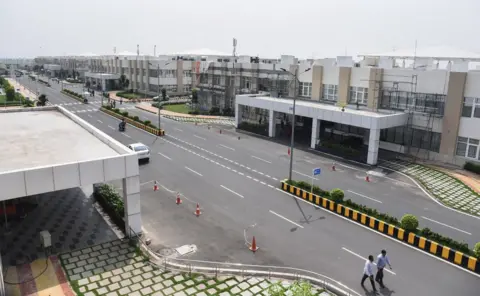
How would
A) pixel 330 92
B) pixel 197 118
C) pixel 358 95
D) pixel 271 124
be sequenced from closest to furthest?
1. pixel 358 95
2. pixel 271 124
3. pixel 330 92
4. pixel 197 118

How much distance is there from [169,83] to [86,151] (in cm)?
6676

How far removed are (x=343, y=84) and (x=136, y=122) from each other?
25687 mm

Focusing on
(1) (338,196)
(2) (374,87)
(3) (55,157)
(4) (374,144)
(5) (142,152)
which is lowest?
(1) (338,196)

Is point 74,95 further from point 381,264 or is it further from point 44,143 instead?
point 381,264

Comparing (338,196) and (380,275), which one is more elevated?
(338,196)

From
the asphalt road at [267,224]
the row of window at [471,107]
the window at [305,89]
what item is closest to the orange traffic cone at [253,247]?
the asphalt road at [267,224]

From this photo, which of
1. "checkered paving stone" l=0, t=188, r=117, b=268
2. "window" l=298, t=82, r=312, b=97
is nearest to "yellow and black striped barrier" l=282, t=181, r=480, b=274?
"checkered paving stone" l=0, t=188, r=117, b=268

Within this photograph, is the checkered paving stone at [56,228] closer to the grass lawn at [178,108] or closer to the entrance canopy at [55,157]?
the entrance canopy at [55,157]

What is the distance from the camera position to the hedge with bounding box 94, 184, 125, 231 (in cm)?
2022

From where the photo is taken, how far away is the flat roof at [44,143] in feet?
59.4

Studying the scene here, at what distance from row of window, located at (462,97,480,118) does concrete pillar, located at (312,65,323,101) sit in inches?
615

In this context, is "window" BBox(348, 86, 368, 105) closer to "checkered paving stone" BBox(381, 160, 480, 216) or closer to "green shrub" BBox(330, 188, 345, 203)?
"checkered paving stone" BBox(381, 160, 480, 216)

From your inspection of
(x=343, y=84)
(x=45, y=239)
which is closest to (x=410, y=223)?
(x=45, y=239)

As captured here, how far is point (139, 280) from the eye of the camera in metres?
15.4
